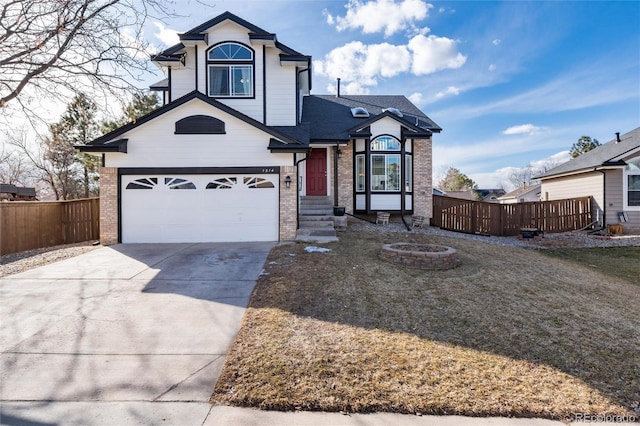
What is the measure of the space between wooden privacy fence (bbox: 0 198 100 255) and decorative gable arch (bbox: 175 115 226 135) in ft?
18.4

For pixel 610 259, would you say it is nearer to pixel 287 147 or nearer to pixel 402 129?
pixel 402 129

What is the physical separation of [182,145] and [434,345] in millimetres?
9663

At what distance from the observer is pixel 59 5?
6406mm

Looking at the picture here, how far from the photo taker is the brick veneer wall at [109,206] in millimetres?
10281

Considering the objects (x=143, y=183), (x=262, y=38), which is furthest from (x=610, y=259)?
(x=143, y=183)

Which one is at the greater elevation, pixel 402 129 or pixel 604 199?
pixel 402 129

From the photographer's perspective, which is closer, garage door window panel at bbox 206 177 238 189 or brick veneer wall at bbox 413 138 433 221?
garage door window panel at bbox 206 177 238 189

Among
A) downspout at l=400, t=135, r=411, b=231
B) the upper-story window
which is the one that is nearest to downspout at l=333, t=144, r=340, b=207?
downspout at l=400, t=135, r=411, b=231

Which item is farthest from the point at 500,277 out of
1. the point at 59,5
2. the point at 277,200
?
the point at 59,5

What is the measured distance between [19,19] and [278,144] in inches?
255

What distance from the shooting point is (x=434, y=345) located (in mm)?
3998

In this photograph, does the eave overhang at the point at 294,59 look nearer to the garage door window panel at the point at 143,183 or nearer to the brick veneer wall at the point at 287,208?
the brick veneer wall at the point at 287,208

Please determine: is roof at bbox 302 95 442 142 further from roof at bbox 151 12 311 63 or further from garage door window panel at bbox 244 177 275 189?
garage door window panel at bbox 244 177 275 189

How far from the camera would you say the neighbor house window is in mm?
14984
